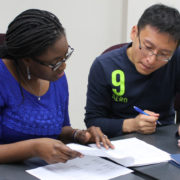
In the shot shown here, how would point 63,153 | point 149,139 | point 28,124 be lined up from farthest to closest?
point 149,139
point 28,124
point 63,153

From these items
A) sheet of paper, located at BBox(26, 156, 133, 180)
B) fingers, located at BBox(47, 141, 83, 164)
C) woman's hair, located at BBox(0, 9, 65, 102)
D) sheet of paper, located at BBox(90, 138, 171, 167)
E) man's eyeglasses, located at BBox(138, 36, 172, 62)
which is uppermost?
woman's hair, located at BBox(0, 9, 65, 102)

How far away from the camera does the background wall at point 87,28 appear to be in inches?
99.5

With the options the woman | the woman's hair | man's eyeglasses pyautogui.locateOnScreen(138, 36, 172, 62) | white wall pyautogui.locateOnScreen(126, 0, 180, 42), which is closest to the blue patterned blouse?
the woman

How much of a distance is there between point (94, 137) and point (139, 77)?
0.50m

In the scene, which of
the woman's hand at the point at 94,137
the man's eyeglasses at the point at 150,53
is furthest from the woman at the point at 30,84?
the man's eyeglasses at the point at 150,53

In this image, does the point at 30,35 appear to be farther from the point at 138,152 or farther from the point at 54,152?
the point at 138,152

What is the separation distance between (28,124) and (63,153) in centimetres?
24

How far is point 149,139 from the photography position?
1.29 m

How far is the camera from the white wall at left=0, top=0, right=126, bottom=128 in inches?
98.5

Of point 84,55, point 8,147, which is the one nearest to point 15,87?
point 8,147

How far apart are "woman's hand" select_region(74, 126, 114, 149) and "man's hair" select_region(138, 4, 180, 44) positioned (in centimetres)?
54

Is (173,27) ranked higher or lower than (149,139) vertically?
higher

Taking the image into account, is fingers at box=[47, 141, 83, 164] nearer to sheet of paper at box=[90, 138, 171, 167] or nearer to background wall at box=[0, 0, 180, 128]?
sheet of paper at box=[90, 138, 171, 167]

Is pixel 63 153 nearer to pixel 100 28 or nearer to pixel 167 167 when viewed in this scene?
pixel 167 167
